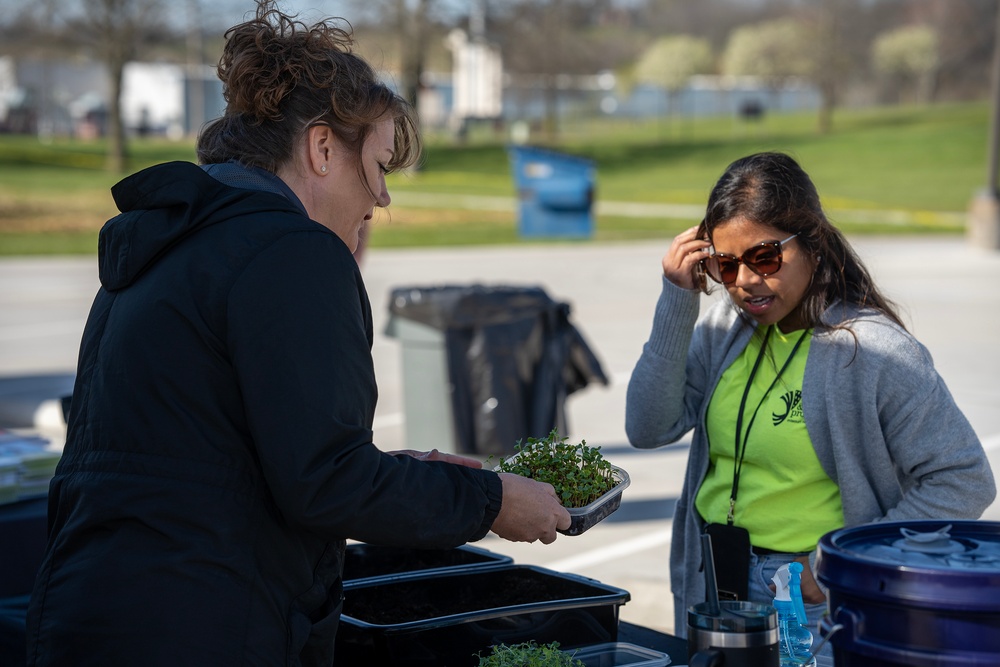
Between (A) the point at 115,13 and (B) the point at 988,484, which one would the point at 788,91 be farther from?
(B) the point at 988,484

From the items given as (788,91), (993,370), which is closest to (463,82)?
(788,91)

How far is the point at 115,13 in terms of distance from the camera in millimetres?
39656

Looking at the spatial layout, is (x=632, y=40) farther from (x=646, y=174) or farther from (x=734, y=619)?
(x=734, y=619)

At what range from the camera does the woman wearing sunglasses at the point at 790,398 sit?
9.11 ft

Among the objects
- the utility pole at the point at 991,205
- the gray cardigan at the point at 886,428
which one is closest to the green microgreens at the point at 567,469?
the gray cardigan at the point at 886,428

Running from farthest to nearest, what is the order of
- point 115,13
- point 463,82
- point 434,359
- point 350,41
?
point 463,82 < point 115,13 < point 434,359 < point 350,41

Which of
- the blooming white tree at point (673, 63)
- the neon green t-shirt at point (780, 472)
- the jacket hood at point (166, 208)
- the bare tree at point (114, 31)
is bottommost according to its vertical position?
the neon green t-shirt at point (780, 472)

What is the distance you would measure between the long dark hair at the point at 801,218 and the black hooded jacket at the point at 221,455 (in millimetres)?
1258

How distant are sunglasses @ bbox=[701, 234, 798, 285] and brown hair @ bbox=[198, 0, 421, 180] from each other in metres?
1.03

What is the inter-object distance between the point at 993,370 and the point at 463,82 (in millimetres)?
79077

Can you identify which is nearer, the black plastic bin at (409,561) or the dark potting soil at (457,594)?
the dark potting soil at (457,594)

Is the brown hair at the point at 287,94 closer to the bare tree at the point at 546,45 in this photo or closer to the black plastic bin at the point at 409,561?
the black plastic bin at the point at 409,561

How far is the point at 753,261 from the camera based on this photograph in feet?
9.53

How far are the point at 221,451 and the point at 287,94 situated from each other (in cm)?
65
